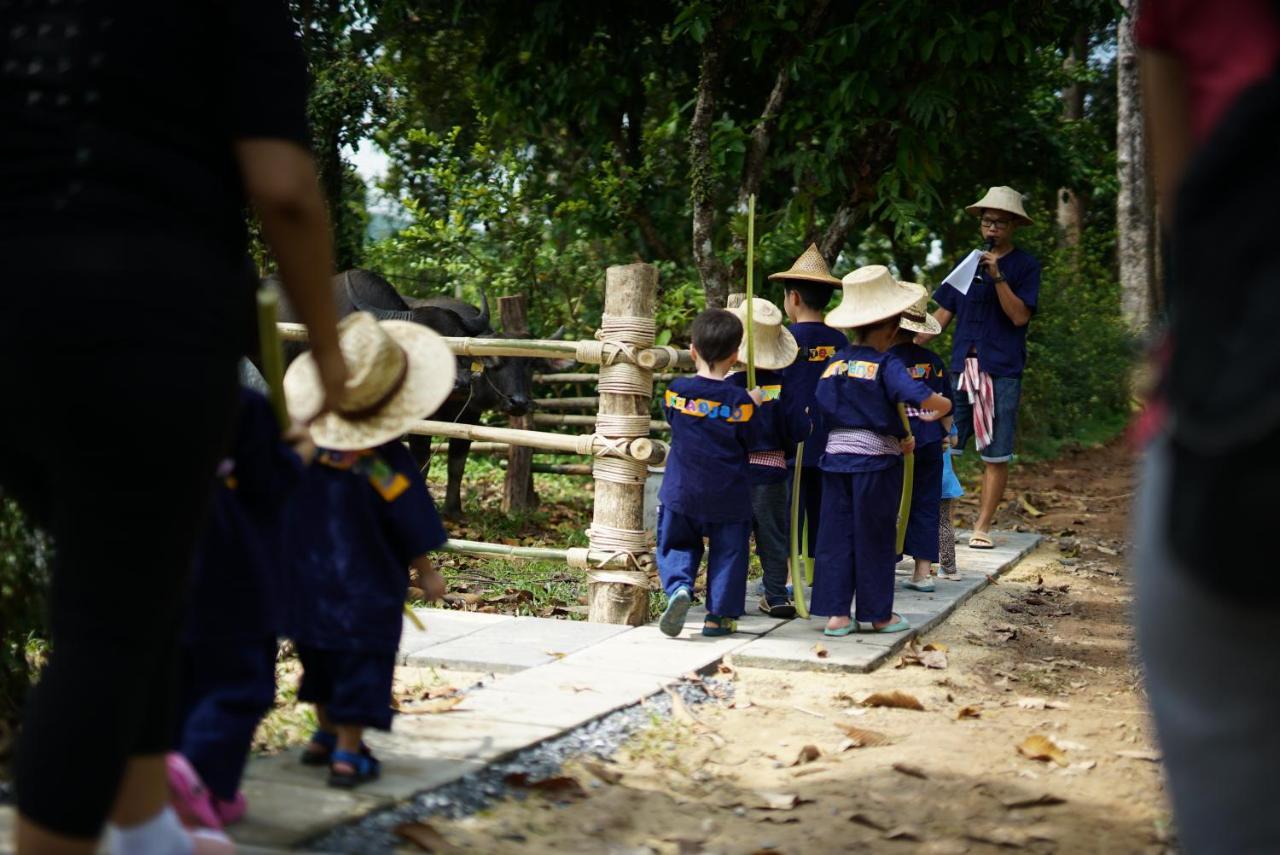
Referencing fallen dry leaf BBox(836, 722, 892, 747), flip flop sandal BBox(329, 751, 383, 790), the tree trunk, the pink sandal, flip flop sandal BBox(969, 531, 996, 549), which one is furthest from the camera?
the tree trunk

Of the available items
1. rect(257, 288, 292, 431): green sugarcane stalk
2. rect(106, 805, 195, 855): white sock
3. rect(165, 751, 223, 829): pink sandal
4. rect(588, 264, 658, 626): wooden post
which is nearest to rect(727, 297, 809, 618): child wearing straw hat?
rect(588, 264, 658, 626): wooden post

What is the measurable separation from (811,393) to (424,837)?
12.1ft

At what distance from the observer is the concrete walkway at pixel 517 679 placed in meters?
3.40

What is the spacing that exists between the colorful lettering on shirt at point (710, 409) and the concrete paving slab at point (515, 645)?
37.5 inches

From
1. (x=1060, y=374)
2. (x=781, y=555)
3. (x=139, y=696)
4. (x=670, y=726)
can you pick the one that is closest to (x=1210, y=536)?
(x=139, y=696)

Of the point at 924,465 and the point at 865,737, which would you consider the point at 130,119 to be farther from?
the point at 924,465

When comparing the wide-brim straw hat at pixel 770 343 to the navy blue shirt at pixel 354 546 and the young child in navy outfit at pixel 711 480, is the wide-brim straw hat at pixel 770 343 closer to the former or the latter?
the young child in navy outfit at pixel 711 480

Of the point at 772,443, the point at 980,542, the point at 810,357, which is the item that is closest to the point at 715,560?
the point at 772,443

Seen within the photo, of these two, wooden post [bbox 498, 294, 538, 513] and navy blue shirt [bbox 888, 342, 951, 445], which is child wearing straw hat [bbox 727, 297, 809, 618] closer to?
navy blue shirt [bbox 888, 342, 951, 445]

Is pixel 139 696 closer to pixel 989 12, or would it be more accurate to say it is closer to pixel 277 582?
pixel 277 582

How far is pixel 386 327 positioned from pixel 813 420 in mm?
3249

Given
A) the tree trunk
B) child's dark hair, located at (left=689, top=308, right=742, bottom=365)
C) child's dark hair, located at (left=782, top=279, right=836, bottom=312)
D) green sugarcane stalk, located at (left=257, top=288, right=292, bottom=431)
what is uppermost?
the tree trunk

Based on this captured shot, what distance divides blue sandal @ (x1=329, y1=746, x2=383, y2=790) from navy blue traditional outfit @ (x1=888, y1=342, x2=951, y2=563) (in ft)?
12.6

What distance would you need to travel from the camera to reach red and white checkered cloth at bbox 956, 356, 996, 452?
8.01 metres
